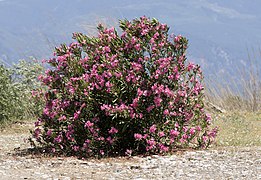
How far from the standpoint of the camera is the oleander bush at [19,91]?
14.3 metres

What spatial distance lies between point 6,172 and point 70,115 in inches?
74.2

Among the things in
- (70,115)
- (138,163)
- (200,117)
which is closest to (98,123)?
(70,115)

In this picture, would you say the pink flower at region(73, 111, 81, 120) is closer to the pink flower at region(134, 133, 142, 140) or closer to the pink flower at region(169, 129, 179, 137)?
the pink flower at region(134, 133, 142, 140)

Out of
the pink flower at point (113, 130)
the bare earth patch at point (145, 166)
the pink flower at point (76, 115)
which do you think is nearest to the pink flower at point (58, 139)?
the bare earth patch at point (145, 166)

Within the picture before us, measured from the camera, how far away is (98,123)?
975 cm

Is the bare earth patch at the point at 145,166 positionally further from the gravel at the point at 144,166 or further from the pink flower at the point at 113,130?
the pink flower at the point at 113,130

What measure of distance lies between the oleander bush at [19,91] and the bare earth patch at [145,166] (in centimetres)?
240

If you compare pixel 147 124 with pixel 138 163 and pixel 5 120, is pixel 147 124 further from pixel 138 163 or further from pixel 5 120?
pixel 5 120

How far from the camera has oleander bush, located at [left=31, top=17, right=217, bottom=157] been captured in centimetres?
938

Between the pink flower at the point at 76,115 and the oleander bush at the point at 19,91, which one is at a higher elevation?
the oleander bush at the point at 19,91

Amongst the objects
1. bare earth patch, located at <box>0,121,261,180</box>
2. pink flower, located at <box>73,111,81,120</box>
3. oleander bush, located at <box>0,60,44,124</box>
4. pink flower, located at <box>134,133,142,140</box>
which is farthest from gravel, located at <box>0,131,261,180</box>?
oleander bush, located at <box>0,60,44,124</box>

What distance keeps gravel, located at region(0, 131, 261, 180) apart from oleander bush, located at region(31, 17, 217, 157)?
40cm

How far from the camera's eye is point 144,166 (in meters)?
8.65

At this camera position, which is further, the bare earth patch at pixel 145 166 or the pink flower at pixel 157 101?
the pink flower at pixel 157 101
